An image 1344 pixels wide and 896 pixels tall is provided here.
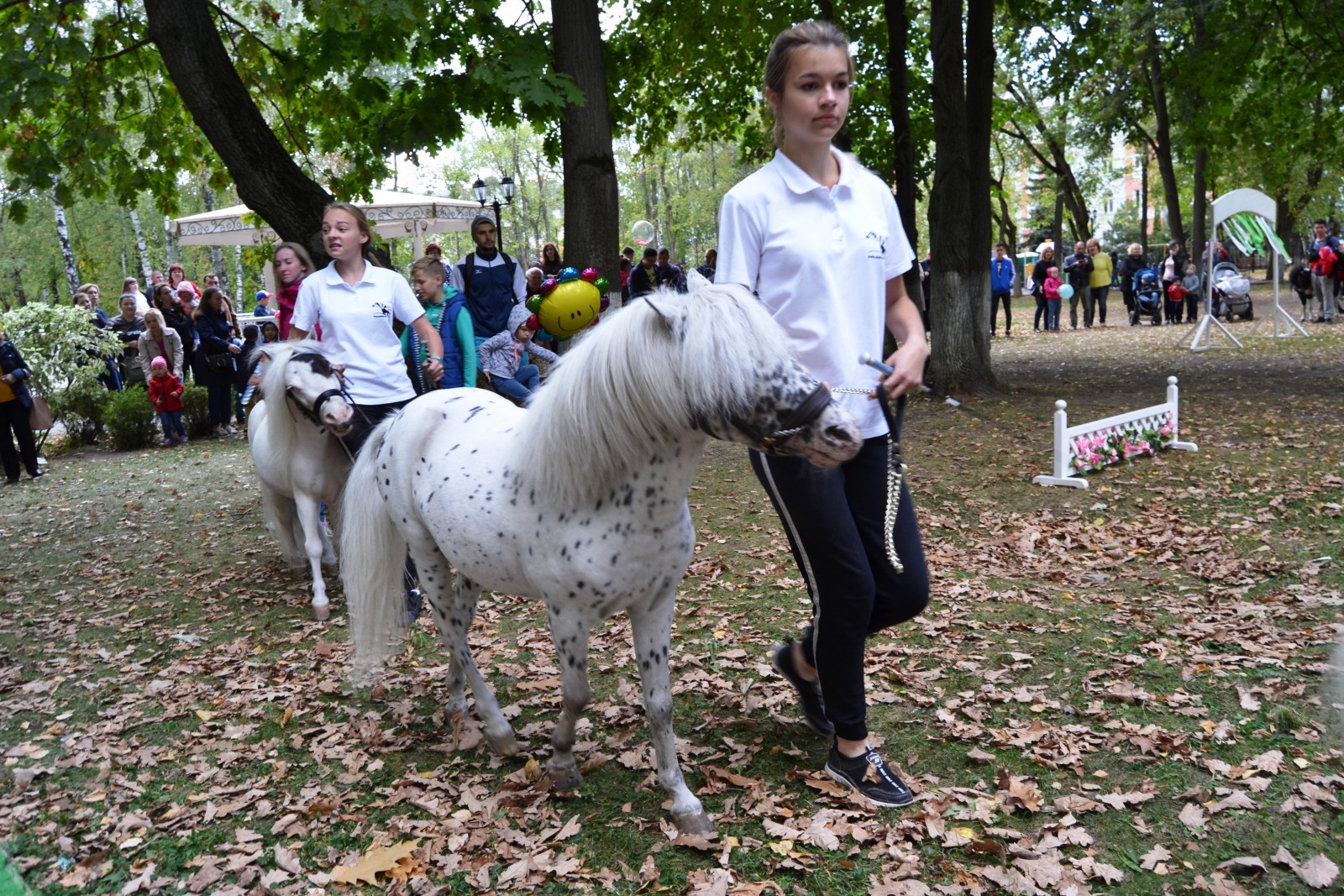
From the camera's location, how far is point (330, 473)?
659 cm

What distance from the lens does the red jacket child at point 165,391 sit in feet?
49.8

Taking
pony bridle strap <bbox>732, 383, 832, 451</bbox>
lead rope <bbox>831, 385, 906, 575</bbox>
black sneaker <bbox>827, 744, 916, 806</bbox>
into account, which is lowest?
black sneaker <bbox>827, 744, 916, 806</bbox>

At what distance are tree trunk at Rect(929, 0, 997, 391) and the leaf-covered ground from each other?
469 centimetres

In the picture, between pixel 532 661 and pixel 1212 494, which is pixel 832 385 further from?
pixel 1212 494

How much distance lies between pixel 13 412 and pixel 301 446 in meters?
8.54

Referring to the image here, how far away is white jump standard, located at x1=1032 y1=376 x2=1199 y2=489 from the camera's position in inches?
330

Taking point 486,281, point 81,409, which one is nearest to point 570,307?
point 486,281

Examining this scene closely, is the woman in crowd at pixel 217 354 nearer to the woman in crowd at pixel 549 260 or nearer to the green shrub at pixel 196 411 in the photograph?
the green shrub at pixel 196 411

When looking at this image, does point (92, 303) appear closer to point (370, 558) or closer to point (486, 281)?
point (486, 281)

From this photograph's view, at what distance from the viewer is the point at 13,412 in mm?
12680

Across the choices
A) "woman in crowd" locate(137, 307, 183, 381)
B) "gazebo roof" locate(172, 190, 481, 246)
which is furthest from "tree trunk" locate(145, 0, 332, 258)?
"gazebo roof" locate(172, 190, 481, 246)

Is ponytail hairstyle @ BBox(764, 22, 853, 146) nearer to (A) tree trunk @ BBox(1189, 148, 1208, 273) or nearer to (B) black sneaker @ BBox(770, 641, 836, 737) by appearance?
(B) black sneaker @ BBox(770, 641, 836, 737)

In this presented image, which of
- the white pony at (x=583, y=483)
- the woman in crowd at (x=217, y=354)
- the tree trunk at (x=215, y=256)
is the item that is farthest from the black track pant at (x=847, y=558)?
the tree trunk at (x=215, y=256)

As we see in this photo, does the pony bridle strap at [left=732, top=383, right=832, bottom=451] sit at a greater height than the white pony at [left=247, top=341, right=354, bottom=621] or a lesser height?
greater
